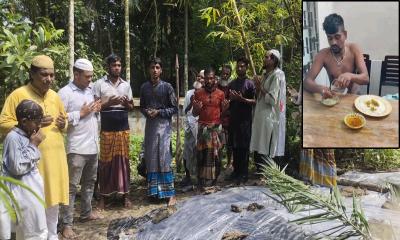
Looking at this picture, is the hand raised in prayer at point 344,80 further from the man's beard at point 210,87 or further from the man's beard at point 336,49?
the man's beard at point 210,87

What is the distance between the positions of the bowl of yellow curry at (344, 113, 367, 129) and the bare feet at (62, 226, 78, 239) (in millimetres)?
2498

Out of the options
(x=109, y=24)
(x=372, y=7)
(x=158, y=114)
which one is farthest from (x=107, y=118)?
(x=109, y=24)

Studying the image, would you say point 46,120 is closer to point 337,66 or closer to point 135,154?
point 337,66

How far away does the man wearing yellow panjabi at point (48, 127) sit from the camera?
3480 millimetres

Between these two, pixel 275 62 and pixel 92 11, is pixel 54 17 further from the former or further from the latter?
pixel 275 62

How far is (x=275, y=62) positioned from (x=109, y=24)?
1353cm

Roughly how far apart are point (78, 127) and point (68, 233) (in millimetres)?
945

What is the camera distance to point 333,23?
345cm

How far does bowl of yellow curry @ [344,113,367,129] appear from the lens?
3.53 meters

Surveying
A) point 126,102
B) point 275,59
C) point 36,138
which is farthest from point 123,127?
point 275,59

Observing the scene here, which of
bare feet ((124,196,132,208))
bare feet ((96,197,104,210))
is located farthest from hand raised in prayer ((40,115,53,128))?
bare feet ((124,196,132,208))

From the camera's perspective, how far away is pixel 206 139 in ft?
17.5

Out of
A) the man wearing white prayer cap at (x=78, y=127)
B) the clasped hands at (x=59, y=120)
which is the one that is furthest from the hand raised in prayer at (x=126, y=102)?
the clasped hands at (x=59, y=120)

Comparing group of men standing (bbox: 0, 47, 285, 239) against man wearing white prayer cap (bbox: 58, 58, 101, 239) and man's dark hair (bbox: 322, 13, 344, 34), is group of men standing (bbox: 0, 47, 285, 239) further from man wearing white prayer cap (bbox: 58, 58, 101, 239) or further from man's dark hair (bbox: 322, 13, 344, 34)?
man's dark hair (bbox: 322, 13, 344, 34)
